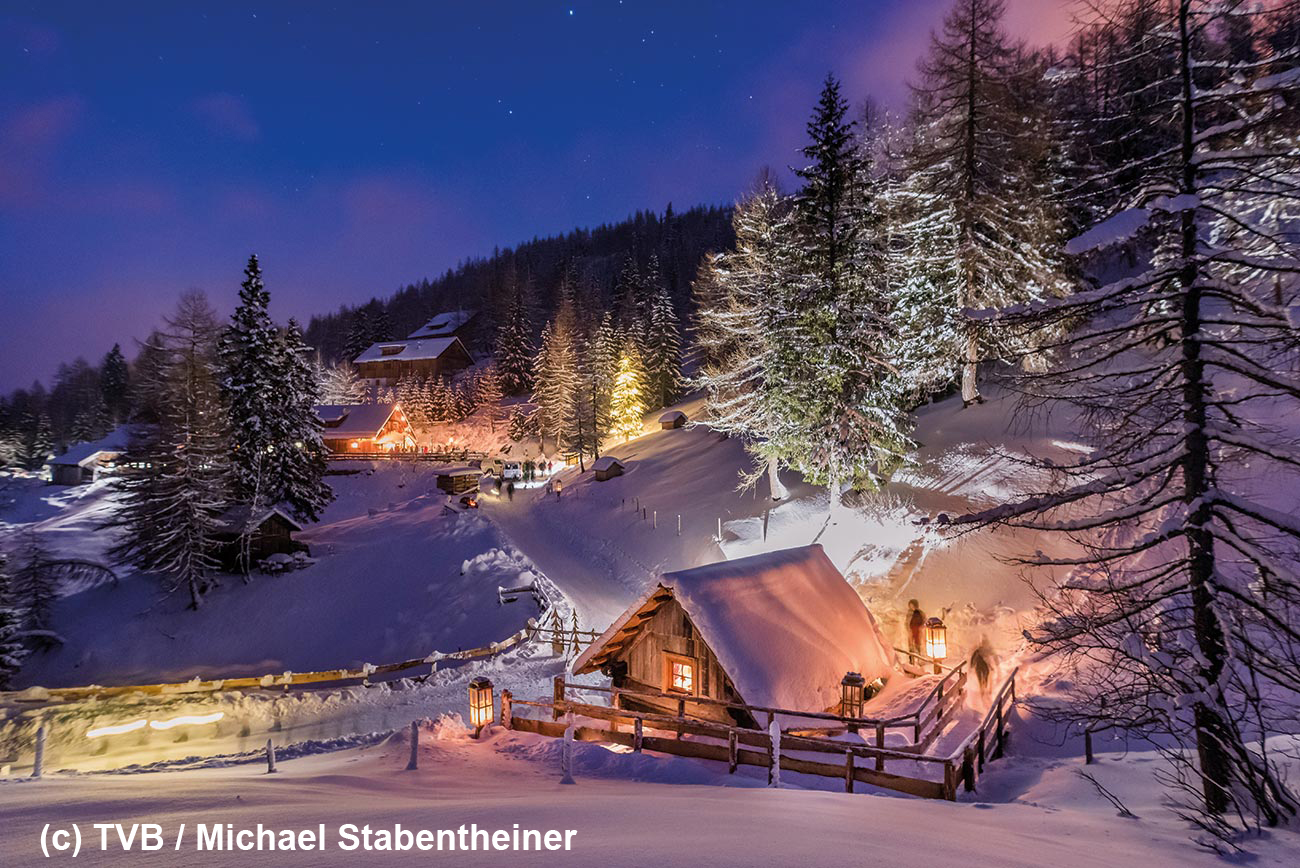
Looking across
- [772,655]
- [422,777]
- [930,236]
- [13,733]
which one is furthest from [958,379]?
[13,733]

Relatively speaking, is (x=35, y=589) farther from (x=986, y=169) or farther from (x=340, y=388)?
(x=340, y=388)

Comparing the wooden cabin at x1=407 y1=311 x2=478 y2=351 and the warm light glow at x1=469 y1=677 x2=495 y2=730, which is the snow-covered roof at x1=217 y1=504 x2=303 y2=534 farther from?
the wooden cabin at x1=407 y1=311 x2=478 y2=351

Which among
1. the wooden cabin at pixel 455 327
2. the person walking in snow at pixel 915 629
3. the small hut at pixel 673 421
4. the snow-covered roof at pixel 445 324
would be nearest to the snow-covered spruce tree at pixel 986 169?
the person walking in snow at pixel 915 629

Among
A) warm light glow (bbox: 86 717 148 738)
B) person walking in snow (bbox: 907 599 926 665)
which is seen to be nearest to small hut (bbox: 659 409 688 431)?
person walking in snow (bbox: 907 599 926 665)

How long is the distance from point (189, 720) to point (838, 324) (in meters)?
24.4

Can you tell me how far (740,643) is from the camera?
12.2 meters

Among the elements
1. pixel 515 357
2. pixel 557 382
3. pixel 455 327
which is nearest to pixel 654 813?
pixel 557 382

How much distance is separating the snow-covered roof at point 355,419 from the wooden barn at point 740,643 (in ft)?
193

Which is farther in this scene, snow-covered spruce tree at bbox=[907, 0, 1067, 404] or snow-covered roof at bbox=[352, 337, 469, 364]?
snow-covered roof at bbox=[352, 337, 469, 364]

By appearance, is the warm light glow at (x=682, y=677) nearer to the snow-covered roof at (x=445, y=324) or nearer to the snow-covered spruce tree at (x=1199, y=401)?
the snow-covered spruce tree at (x=1199, y=401)

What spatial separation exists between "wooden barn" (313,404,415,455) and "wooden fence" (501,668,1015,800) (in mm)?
57001

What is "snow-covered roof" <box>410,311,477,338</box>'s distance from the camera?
11289cm

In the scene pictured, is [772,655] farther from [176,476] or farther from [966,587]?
[176,476]

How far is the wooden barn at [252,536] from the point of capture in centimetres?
3102
